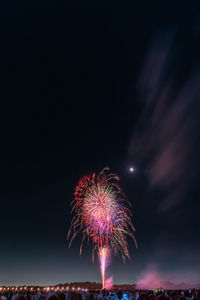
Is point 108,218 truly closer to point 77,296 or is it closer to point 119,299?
point 119,299

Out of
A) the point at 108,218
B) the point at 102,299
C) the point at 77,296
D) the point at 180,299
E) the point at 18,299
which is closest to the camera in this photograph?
the point at 18,299

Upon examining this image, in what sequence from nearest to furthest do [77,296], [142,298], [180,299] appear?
[180,299] → [142,298] → [77,296]

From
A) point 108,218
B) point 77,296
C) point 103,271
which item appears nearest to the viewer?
point 77,296

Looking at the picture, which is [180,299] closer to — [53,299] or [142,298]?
[142,298]

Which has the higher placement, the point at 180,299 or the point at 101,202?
the point at 101,202

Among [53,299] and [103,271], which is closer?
[53,299]

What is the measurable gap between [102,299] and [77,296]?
1100 centimetres

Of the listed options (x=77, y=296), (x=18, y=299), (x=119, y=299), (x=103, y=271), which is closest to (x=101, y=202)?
(x=103, y=271)

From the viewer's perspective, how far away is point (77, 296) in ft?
42.7

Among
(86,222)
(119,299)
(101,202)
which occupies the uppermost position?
(101,202)

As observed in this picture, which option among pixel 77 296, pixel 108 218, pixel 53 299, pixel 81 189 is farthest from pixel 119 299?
pixel 81 189

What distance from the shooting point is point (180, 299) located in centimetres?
1071

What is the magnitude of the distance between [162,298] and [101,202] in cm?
3308

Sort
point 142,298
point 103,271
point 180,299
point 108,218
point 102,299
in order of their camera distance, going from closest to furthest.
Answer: point 180,299 < point 142,298 < point 102,299 < point 108,218 < point 103,271
